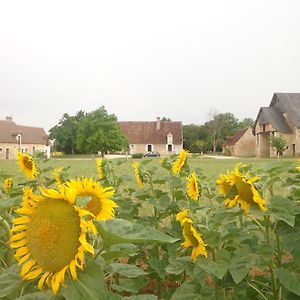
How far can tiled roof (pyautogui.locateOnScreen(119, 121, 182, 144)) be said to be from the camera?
195 feet

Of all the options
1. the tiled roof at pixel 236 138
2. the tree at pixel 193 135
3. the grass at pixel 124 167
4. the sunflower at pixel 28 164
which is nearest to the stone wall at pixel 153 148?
the tree at pixel 193 135

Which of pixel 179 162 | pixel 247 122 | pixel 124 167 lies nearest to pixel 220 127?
pixel 247 122

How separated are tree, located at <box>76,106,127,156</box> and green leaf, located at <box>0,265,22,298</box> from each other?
150 feet

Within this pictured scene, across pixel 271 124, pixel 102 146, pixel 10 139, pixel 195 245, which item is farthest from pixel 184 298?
pixel 10 139

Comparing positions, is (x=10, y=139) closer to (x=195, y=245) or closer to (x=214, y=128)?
(x=214, y=128)

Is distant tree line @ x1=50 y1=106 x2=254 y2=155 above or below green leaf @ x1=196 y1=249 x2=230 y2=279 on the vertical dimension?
above

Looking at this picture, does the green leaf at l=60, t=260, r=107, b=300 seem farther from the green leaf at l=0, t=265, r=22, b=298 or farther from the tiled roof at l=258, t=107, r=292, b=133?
the tiled roof at l=258, t=107, r=292, b=133

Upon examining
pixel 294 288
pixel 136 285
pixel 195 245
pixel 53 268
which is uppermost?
pixel 53 268

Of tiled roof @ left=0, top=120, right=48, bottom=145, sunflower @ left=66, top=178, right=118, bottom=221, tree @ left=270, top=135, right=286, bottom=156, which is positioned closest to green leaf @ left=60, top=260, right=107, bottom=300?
sunflower @ left=66, top=178, right=118, bottom=221

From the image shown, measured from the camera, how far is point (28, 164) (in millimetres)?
2789

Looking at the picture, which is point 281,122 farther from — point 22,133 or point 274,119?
point 22,133

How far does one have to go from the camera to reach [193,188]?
2477 mm

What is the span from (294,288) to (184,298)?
Answer: 44cm

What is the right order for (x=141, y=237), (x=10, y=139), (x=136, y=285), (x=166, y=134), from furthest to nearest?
(x=166, y=134) → (x=10, y=139) → (x=136, y=285) → (x=141, y=237)
